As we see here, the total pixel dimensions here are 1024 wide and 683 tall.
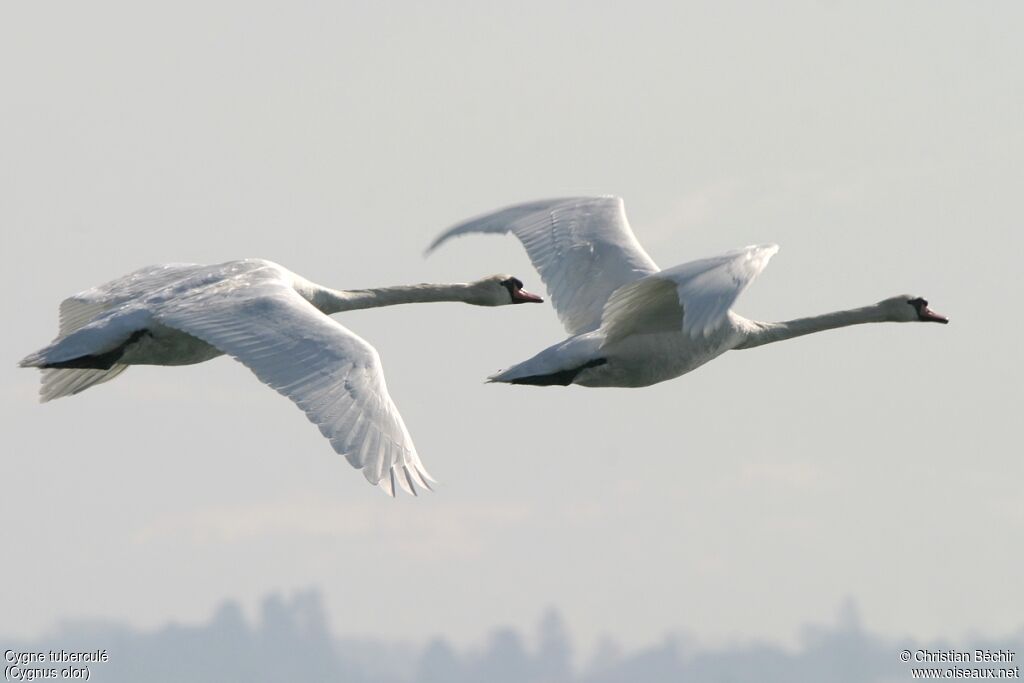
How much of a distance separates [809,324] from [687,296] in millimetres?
5724

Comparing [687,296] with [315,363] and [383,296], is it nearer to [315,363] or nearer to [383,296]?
[315,363]

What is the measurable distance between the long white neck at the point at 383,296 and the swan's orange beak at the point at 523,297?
548mm

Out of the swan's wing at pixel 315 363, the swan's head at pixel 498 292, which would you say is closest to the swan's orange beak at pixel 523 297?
the swan's head at pixel 498 292

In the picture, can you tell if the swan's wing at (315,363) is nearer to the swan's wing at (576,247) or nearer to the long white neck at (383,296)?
the long white neck at (383,296)

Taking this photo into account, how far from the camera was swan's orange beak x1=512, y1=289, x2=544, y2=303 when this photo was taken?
28.9 metres

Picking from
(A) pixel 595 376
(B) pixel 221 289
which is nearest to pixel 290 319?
(B) pixel 221 289

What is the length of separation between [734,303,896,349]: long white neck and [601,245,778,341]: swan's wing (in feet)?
5.09

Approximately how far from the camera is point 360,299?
27812 mm

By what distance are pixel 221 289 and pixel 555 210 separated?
494cm

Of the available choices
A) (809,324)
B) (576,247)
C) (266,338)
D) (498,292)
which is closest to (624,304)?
(576,247)

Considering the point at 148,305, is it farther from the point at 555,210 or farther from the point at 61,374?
the point at 555,210

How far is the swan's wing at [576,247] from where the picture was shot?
27.1 metres

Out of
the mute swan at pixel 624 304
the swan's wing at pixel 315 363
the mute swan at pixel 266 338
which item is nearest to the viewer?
the swan's wing at pixel 315 363

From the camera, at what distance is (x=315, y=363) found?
23.1m
